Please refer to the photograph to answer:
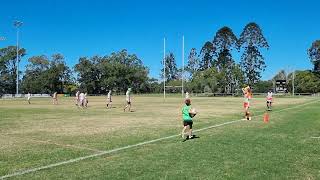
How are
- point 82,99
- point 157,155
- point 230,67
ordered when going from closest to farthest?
1. point 157,155
2. point 82,99
3. point 230,67

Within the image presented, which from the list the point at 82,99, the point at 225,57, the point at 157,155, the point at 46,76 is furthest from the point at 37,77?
the point at 157,155

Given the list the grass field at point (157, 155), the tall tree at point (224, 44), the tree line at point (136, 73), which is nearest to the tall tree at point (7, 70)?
the tree line at point (136, 73)

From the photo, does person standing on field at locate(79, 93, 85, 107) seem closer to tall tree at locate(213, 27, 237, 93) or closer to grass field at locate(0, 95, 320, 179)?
grass field at locate(0, 95, 320, 179)

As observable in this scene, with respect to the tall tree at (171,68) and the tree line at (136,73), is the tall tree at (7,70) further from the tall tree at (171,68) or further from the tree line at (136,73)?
the tall tree at (171,68)

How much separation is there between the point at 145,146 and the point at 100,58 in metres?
133

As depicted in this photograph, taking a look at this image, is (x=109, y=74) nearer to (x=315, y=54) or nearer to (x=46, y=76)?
(x=46, y=76)

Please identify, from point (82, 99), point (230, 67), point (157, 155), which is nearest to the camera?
point (157, 155)

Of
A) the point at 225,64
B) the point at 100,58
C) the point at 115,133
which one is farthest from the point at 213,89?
the point at 115,133

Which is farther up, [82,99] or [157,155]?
[82,99]

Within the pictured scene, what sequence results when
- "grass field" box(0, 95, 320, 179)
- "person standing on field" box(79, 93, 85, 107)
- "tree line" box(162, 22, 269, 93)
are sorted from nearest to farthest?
"grass field" box(0, 95, 320, 179) < "person standing on field" box(79, 93, 85, 107) < "tree line" box(162, 22, 269, 93)

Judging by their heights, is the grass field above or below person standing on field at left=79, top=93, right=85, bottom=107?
below

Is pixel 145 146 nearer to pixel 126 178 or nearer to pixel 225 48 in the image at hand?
pixel 126 178

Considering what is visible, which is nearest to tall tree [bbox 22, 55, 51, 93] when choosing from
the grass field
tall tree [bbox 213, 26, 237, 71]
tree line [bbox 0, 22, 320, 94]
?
tree line [bbox 0, 22, 320, 94]

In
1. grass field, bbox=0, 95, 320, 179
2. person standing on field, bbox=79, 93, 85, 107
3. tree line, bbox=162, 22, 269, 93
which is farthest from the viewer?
tree line, bbox=162, 22, 269, 93
